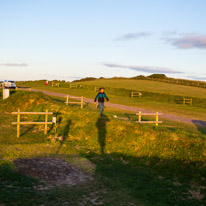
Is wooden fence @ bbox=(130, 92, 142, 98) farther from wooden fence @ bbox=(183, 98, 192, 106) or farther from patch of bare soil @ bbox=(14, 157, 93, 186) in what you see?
patch of bare soil @ bbox=(14, 157, 93, 186)

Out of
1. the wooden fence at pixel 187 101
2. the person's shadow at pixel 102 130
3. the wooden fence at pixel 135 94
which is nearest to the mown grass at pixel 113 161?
the person's shadow at pixel 102 130

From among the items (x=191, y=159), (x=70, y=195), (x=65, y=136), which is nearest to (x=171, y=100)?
(x=65, y=136)

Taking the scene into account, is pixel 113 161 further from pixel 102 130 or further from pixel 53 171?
pixel 102 130

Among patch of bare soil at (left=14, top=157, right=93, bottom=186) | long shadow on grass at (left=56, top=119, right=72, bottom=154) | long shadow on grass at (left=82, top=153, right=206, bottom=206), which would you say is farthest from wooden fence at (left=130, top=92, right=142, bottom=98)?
patch of bare soil at (left=14, top=157, right=93, bottom=186)

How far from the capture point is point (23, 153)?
1355 cm

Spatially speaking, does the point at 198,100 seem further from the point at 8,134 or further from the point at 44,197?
the point at 44,197

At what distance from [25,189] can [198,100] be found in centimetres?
4042

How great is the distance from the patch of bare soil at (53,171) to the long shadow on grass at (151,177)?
3.04ft

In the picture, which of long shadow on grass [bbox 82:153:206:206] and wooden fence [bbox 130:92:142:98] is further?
wooden fence [bbox 130:92:142:98]

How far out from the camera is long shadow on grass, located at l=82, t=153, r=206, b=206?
31.5ft

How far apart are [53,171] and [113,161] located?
3.73 meters

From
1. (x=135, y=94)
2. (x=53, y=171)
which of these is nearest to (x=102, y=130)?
(x=53, y=171)

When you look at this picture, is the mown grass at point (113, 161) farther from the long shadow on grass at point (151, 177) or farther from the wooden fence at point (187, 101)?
the wooden fence at point (187, 101)

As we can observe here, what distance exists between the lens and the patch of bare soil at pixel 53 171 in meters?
10.3
